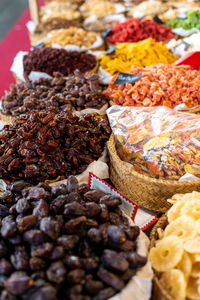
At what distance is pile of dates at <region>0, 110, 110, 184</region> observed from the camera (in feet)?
4.90

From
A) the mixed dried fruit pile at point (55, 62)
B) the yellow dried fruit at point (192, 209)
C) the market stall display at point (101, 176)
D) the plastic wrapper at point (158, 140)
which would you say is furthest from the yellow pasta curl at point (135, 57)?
the yellow dried fruit at point (192, 209)

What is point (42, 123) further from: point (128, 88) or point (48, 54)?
point (48, 54)

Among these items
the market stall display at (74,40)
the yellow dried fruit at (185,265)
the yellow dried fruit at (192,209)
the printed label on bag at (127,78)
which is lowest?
the yellow dried fruit at (185,265)

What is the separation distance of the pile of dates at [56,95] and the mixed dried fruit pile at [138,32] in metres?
1.26

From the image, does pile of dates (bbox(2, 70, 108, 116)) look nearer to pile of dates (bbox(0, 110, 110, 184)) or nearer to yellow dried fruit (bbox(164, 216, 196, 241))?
pile of dates (bbox(0, 110, 110, 184))

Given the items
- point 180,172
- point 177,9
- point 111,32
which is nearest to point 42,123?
point 180,172

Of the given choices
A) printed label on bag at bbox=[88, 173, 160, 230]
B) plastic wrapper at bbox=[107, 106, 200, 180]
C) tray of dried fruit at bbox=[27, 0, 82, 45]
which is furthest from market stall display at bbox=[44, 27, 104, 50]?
printed label on bag at bbox=[88, 173, 160, 230]

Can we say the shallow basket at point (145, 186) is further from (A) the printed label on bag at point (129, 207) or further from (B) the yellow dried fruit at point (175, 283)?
(B) the yellow dried fruit at point (175, 283)

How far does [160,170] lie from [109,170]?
38 cm

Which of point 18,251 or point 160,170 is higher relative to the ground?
point 18,251

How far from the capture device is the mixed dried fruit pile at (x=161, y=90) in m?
2.03

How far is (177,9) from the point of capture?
4.24 m

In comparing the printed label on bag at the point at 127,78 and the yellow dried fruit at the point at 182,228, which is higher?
the printed label on bag at the point at 127,78

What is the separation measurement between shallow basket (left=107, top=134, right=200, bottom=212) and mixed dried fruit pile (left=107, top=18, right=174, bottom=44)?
1986 mm
